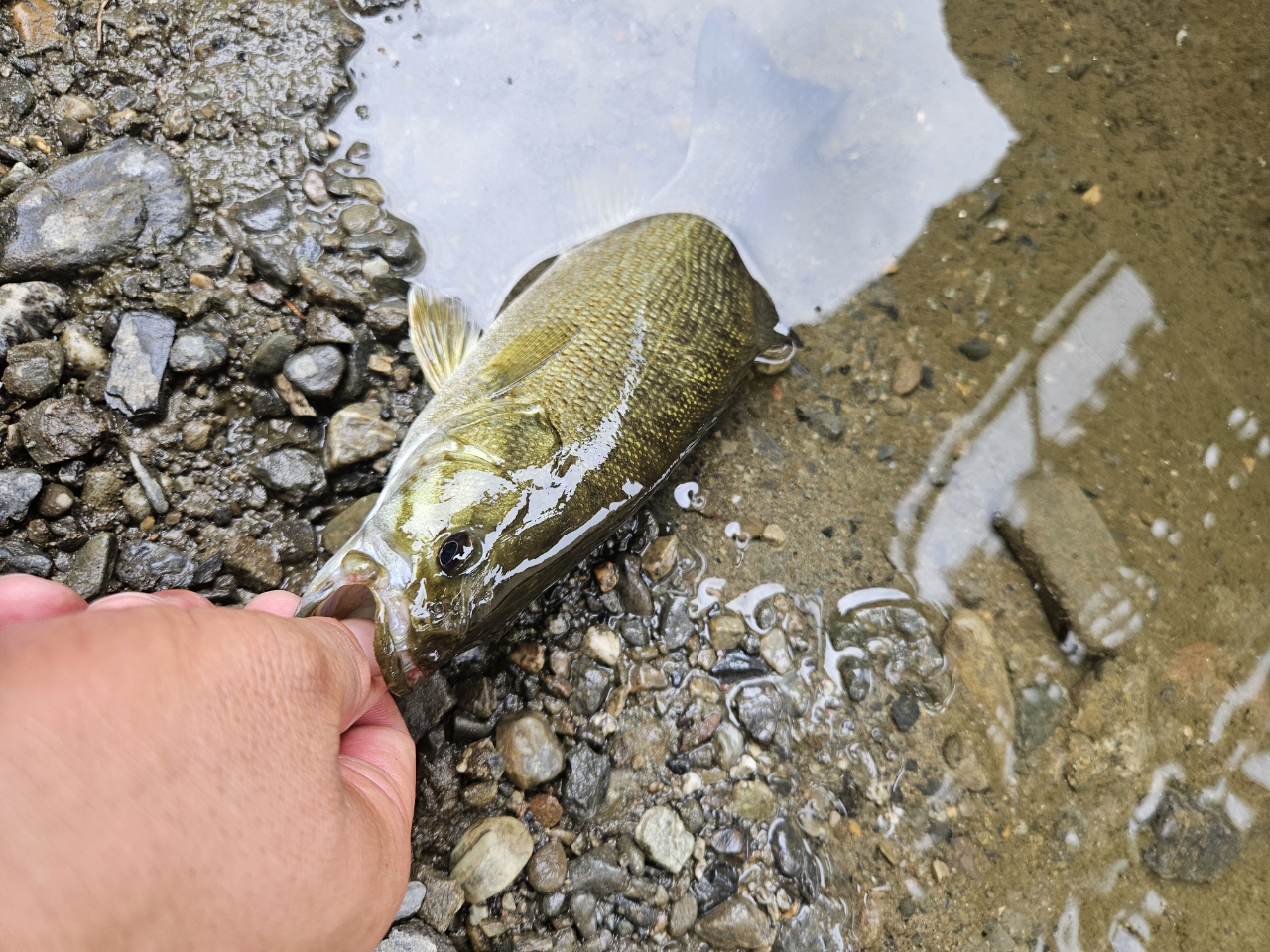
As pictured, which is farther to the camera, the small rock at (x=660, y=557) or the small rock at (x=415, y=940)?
the small rock at (x=660, y=557)

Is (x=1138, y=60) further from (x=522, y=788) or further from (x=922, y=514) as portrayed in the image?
(x=522, y=788)

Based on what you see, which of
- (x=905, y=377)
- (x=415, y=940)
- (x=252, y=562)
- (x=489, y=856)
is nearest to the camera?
(x=415, y=940)

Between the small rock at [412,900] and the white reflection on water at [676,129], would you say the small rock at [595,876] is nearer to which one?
the small rock at [412,900]

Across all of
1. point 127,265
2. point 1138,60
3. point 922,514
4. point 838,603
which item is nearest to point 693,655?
point 838,603

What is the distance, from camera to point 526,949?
296 cm

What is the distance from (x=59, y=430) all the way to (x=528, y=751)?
2.43m

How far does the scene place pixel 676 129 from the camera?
4164mm

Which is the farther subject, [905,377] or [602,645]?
[905,377]

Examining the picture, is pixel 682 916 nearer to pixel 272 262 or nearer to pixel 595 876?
pixel 595 876

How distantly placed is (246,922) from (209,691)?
0.54 meters

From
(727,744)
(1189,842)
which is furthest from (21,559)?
(1189,842)

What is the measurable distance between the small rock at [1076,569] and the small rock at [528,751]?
8.32ft

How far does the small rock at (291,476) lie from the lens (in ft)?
10.8

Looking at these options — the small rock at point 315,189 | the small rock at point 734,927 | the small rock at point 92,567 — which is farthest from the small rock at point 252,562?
the small rock at point 734,927
